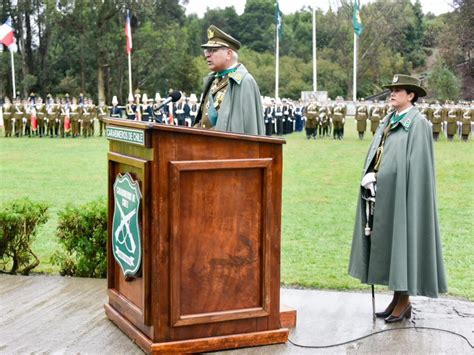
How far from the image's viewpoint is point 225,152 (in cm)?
442

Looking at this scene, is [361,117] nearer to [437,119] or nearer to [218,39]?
[437,119]

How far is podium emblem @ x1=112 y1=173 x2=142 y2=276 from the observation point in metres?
4.45

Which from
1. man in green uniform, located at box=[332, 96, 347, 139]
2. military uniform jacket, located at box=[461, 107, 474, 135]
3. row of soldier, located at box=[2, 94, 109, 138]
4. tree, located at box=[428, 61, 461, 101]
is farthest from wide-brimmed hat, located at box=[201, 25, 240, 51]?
tree, located at box=[428, 61, 461, 101]

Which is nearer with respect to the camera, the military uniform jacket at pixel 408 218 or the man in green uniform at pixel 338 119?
the military uniform jacket at pixel 408 218

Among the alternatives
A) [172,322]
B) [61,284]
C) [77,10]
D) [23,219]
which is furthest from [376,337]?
[77,10]

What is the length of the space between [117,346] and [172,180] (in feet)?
3.63

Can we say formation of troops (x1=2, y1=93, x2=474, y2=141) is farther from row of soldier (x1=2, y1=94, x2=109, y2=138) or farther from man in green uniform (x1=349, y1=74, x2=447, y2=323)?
man in green uniform (x1=349, y1=74, x2=447, y2=323)

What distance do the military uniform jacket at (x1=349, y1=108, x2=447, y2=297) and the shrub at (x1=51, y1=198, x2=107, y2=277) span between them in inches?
89.6

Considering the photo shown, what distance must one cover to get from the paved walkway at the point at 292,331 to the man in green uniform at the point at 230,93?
4.44 feet

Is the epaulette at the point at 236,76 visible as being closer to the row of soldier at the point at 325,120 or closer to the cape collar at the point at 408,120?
the cape collar at the point at 408,120

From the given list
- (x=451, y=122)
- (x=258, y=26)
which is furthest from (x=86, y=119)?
(x=258, y=26)

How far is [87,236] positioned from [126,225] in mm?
1926

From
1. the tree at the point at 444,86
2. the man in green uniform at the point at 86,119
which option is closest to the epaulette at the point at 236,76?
the man in green uniform at the point at 86,119

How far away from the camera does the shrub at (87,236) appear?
20.9 ft
